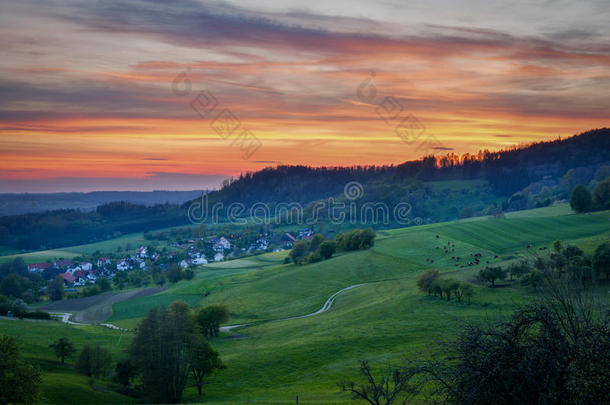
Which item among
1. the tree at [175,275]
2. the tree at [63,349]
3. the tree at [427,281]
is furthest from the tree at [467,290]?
the tree at [175,275]

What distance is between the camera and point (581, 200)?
457ft

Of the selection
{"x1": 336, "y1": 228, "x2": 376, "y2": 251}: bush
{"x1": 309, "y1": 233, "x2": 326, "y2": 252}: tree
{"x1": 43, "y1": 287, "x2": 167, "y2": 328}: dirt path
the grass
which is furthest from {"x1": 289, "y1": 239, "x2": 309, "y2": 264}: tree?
the grass

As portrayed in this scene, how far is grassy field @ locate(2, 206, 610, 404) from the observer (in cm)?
4456

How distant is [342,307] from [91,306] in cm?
7353

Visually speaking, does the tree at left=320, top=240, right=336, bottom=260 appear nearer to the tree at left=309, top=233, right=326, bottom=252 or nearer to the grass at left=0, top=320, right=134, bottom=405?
the tree at left=309, top=233, right=326, bottom=252

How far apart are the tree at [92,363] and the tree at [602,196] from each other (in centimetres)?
14758

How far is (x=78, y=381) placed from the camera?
43.9 m

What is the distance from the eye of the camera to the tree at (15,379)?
100 ft

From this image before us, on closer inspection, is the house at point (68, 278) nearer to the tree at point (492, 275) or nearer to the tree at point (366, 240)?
the tree at point (366, 240)

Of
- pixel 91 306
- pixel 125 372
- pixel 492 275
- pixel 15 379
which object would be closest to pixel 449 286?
pixel 492 275

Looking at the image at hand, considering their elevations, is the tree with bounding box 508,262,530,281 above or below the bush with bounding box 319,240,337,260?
above

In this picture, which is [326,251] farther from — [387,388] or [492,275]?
[387,388]

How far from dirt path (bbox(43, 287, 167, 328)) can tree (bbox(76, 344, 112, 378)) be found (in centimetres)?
5171

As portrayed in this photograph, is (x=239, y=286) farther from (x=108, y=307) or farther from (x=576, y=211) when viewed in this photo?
(x=576, y=211)
